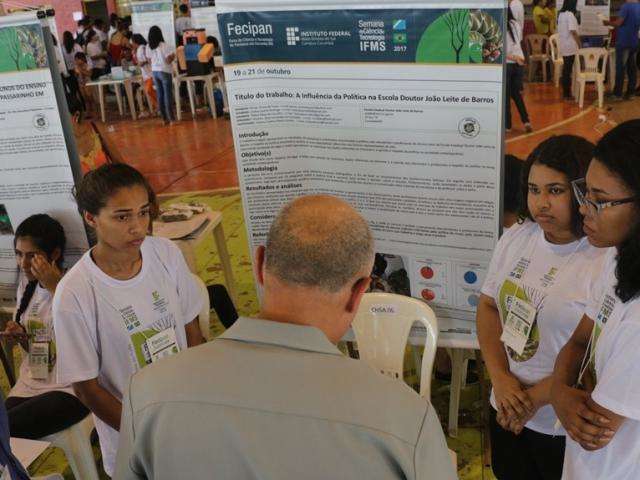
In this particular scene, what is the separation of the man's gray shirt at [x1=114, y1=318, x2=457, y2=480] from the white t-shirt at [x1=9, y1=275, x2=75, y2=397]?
5.27ft

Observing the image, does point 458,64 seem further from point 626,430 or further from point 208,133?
point 208,133

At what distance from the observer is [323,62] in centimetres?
230

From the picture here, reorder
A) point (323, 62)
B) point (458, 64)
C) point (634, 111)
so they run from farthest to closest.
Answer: point (634, 111)
point (323, 62)
point (458, 64)

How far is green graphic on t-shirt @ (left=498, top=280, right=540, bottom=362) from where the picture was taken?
6.04 ft

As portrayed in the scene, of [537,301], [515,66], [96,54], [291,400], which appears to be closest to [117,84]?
[96,54]

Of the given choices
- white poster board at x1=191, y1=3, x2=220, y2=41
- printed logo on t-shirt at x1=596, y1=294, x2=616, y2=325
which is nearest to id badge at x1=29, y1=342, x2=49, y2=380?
printed logo on t-shirt at x1=596, y1=294, x2=616, y2=325

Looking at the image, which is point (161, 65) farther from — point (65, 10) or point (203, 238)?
point (65, 10)

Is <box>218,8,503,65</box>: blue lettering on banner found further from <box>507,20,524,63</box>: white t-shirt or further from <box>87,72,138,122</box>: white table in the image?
<box>87,72,138,122</box>: white table

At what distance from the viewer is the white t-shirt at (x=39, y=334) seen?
247 centimetres

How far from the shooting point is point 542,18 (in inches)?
419

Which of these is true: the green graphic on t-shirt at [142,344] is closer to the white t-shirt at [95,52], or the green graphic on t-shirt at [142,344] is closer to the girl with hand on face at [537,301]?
the girl with hand on face at [537,301]

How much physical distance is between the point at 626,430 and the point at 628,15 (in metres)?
8.72

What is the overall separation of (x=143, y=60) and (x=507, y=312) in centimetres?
972

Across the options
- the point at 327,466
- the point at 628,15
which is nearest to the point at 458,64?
the point at 327,466
